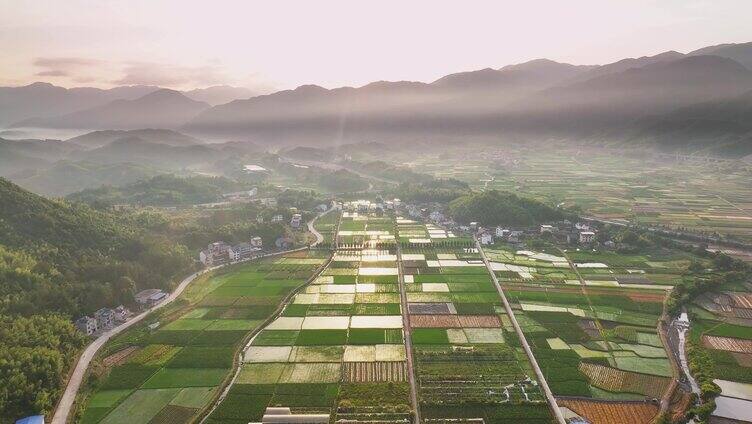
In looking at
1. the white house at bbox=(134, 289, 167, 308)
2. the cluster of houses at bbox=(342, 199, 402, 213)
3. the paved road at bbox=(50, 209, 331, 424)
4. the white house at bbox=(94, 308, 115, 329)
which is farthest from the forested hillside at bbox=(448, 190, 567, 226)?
the white house at bbox=(94, 308, 115, 329)

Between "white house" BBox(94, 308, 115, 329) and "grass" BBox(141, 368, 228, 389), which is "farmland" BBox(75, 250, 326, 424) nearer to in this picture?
"grass" BBox(141, 368, 228, 389)

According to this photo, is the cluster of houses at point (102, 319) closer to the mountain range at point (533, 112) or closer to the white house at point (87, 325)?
the white house at point (87, 325)

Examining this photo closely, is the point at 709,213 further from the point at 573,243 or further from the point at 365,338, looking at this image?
the point at 365,338

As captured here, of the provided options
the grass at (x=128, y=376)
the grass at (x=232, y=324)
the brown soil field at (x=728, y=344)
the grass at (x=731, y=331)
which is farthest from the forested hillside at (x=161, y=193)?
the grass at (x=731, y=331)

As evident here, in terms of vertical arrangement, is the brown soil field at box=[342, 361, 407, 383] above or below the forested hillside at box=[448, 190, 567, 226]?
below

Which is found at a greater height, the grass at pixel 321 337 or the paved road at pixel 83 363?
the grass at pixel 321 337

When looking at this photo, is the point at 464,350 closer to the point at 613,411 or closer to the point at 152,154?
the point at 613,411

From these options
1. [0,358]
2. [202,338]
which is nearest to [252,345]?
[202,338]
